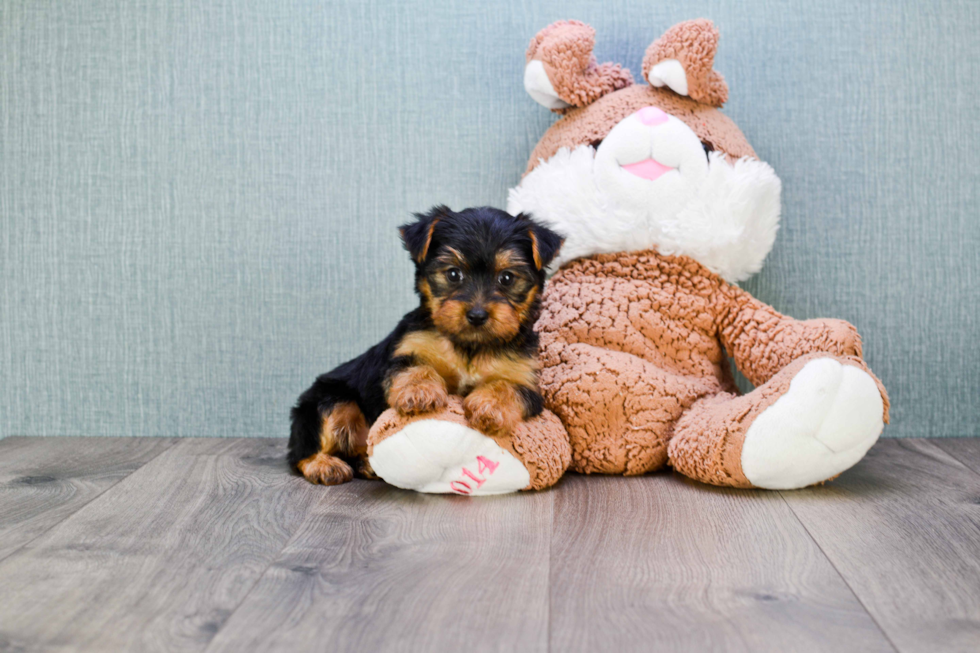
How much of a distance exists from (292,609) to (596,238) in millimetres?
1510

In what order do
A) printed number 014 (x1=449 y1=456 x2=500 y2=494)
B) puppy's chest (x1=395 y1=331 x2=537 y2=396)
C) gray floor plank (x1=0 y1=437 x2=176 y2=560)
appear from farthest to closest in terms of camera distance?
puppy's chest (x1=395 y1=331 x2=537 y2=396), printed number 014 (x1=449 y1=456 x2=500 y2=494), gray floor plank (x1=0 y1=437 x2=176 y2=560)

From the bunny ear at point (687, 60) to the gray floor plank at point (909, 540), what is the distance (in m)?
1.33

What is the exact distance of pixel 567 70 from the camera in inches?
100

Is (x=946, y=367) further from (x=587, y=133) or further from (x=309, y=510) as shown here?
(x=309, y=510)

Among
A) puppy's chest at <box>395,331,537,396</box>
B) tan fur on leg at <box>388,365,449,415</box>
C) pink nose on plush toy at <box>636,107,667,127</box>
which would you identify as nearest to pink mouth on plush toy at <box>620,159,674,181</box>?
pink nose on plush toy at <box>636,107,667,127</box>

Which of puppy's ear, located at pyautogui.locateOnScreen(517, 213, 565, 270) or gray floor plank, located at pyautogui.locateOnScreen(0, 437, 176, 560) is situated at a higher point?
puppy's ear, located at pyautogui.locateOnScreen(517, 213, 565, 270)

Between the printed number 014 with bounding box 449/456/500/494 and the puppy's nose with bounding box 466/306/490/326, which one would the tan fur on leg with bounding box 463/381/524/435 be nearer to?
the printed number 014 with bounding box 449/456/500/494

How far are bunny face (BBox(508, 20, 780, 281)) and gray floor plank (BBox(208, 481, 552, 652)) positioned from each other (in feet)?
3.06

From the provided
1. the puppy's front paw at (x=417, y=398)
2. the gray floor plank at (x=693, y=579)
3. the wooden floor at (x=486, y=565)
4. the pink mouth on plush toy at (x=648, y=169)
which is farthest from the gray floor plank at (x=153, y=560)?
the pink mouth on plush toy at (x=648, y=169)

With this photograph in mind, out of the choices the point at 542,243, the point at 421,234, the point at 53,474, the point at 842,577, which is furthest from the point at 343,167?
the point at 842,577

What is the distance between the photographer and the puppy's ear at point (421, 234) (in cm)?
217

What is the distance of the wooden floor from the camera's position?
4.51 feet

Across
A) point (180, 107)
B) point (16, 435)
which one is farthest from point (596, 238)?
point (16, 435)

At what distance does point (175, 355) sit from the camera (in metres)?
3.01
